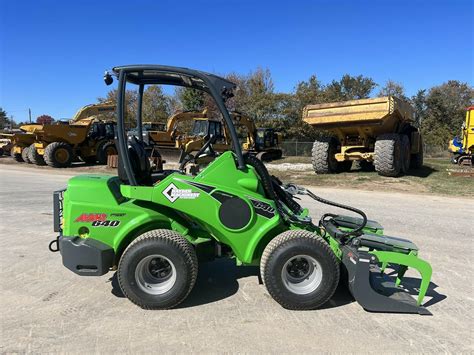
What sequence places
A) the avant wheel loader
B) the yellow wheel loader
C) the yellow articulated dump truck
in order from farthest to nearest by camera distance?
A: the yellow wheel loader → the avant wheel loader → the yellow articulated dump truck

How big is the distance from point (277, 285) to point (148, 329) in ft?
3.81

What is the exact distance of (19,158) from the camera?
81.1ft

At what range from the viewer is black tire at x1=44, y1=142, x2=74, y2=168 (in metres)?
21.2

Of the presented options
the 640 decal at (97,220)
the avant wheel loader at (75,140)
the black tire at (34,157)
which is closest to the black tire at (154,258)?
the 640 decal at (97,220)

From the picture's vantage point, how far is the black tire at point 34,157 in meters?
22.3

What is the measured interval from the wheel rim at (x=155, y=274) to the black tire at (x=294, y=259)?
854 mm

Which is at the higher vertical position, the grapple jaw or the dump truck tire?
the dump truck tire

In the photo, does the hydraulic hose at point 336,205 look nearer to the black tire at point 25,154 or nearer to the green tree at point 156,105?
the black tire at point 25,154

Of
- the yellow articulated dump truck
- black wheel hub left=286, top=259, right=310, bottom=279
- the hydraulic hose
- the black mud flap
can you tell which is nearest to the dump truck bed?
the yellow articulated dump truck

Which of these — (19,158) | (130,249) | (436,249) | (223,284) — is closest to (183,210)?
(130,249)

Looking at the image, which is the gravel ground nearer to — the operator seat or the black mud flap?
the black mud flap

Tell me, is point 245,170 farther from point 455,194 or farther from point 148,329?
point 455,194

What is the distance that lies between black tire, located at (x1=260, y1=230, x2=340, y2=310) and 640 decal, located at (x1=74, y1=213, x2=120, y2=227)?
4.79ft

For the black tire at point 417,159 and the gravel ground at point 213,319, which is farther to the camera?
the black tire at point 417,159
